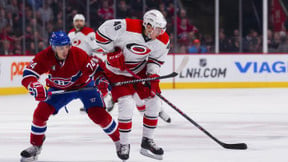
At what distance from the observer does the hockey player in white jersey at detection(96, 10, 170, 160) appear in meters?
4.39

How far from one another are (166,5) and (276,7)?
81.6 inches

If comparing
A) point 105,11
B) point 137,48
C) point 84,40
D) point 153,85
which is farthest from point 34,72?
point 105,11

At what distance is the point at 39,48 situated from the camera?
11070 mm

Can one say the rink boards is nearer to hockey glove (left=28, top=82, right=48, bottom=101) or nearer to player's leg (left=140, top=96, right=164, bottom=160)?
player's leg (left=140, top=96, right=164, bottom=160)

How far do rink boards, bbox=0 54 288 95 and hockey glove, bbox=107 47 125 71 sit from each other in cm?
645

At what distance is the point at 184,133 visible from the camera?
229 inches

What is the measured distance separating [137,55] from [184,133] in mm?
1524

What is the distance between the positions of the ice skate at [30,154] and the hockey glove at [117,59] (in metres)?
0.78

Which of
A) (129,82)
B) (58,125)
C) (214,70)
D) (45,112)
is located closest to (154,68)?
(129,82)

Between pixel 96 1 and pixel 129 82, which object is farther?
pixel 96 1

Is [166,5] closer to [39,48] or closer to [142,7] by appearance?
[142,7]

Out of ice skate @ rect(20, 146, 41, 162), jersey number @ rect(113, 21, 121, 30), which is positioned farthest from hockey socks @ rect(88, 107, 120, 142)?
jersey number @ rect(113, 21, 121, 30)

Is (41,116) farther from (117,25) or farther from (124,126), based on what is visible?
(117,25)

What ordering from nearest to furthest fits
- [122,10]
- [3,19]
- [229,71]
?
[3,19] < [229,71] < [122,10]
